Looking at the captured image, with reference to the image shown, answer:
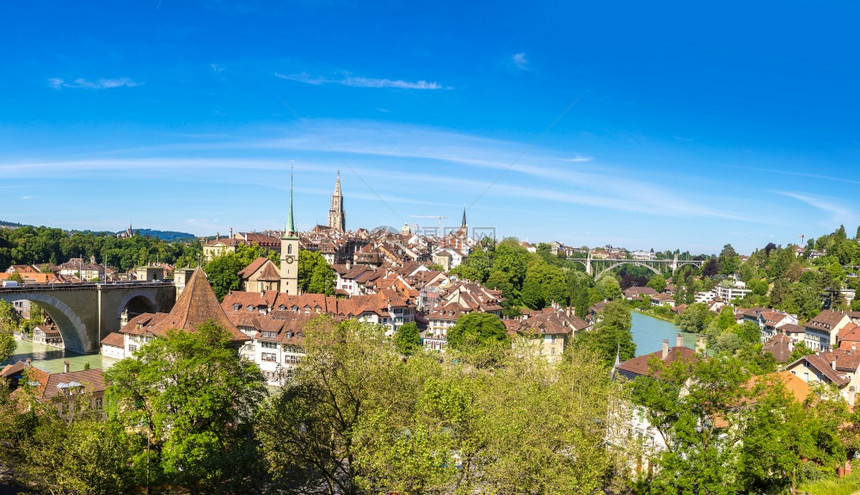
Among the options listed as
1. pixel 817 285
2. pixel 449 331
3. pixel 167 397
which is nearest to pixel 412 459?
pixel 167 397

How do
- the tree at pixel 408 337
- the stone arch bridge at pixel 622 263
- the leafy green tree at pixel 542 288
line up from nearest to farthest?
1. the tree at pixel 408 337
2. the leafy green tree at pixel 542 288
3. the stone arch bridge at pixel 622 263

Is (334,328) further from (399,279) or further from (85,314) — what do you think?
(399,279)

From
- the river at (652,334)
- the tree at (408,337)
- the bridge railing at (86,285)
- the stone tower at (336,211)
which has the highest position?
the stone tower at (336,211)

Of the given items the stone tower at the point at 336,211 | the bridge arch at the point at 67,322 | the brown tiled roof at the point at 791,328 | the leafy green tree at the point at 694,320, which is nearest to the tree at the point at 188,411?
the bridge arch at the point at 67,322

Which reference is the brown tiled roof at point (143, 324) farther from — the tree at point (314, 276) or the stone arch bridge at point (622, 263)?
the stone arch bridge at point (622, 263)

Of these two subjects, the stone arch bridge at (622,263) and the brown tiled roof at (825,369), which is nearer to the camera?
the brown tiled roof at (825,369)

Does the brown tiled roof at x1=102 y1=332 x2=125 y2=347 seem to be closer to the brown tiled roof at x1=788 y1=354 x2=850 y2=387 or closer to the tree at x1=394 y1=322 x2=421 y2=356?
the tree at x1=394 y1=322 x2=421 y2=356
